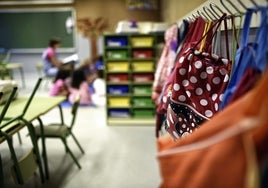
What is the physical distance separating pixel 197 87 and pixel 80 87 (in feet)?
14.6

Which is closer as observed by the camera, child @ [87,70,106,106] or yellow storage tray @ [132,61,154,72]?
yellow storage tray @ [132,61,154,72]

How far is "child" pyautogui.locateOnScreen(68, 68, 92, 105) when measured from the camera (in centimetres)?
536

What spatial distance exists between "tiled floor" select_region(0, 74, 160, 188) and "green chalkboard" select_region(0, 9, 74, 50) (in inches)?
182

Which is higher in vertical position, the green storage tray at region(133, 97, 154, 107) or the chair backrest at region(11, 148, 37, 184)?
the chair backrest at region(11, 148, 37, 184)

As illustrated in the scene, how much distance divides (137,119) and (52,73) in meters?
3.08

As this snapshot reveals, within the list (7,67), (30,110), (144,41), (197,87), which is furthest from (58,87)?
(197,87)

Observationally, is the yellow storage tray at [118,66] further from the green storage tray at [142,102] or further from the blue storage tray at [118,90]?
the green storage tray at [142,102]

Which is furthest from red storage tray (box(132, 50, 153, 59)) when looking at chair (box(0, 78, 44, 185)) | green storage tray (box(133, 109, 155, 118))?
chair (box(0, 78, 44, 185))

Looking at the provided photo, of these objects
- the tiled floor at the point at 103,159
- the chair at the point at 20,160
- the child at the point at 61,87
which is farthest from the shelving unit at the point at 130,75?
the chair at the point at 20,160

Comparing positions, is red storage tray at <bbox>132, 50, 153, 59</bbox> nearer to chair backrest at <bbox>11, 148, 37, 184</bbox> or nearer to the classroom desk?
the classroom desk

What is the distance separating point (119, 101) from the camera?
427 cm

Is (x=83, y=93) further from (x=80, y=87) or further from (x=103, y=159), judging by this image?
(x=103, y=159)

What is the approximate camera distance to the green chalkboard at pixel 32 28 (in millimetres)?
8258

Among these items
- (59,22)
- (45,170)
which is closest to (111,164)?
(45,170)
